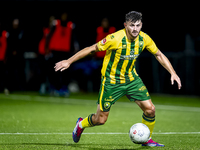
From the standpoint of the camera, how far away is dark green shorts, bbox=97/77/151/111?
20.2ft

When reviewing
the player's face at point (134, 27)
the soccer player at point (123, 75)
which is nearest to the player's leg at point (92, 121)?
the soccer player at point (123, 75)

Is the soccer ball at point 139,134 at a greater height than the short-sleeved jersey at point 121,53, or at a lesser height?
lesser

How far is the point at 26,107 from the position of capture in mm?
11164

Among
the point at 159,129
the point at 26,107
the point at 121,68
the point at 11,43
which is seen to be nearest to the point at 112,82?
the point at 121,68

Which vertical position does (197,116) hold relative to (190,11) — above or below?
below

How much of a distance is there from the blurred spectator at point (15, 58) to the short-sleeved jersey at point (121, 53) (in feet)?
26.7

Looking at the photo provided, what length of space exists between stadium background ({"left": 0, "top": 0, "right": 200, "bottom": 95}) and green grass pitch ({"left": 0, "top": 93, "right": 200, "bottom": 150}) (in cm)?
332

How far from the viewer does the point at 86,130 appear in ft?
25.4

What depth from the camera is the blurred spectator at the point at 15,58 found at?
14.4 metres

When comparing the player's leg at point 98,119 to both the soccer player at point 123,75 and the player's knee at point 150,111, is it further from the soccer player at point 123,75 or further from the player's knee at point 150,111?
the player's knee at point 150,111

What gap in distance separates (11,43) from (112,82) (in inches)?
350

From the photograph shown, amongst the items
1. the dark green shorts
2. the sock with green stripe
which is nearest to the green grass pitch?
the sock with green stripe

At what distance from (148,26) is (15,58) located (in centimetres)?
610

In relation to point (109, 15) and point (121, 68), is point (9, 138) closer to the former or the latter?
point (121, 68)
